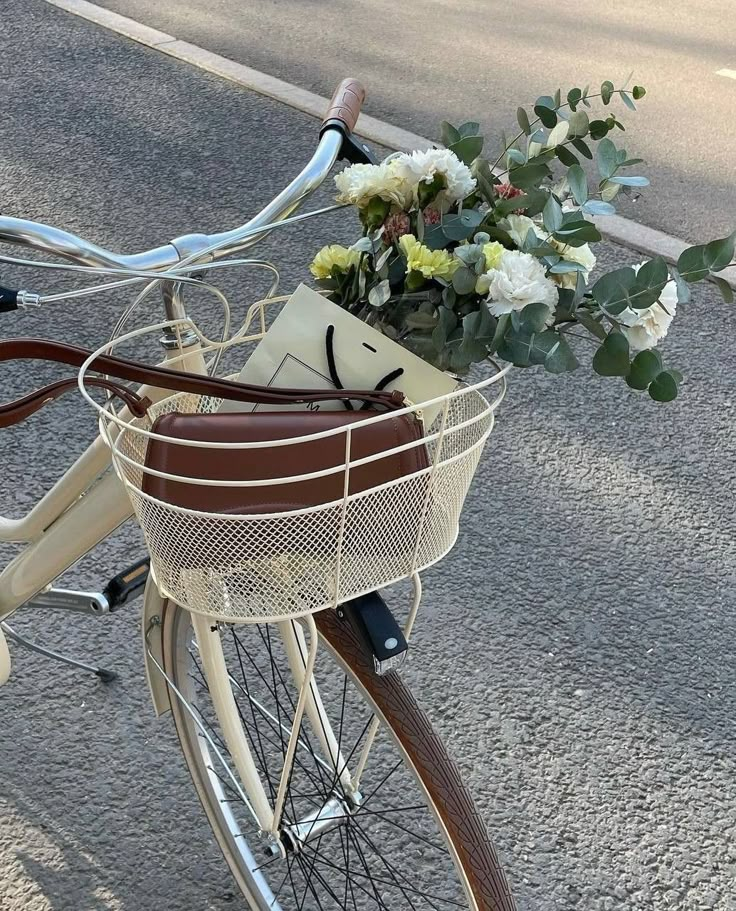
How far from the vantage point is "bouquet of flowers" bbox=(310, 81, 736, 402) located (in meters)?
1.04

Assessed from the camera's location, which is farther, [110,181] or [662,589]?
[110,181]

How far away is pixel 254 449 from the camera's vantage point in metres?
1.02

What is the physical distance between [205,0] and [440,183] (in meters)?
6.55

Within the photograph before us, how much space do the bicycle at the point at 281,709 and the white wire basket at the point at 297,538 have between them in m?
0.04

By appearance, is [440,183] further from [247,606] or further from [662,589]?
[662,589]

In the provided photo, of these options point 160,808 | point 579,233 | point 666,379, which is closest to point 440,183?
point 579,233

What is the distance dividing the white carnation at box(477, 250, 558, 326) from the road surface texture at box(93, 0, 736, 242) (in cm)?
343

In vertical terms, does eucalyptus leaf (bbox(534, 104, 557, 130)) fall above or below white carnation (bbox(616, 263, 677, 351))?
above

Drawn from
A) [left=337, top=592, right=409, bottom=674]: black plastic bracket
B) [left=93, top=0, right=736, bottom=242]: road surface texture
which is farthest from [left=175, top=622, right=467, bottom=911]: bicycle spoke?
[left=93, top=0, right=736, bottom=242]: road surface texture

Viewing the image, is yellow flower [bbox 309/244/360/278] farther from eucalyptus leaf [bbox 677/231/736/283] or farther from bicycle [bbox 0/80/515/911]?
eucalyptus leaf [bbox 677/231/736/283]

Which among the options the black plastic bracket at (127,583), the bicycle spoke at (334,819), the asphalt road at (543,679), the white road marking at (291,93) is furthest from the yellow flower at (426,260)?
the white road marking at (291,93)

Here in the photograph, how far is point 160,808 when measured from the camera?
1.96 m

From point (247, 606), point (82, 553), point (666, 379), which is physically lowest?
point (82, 553)

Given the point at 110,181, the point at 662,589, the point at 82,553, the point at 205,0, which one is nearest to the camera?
the point at 82,553
